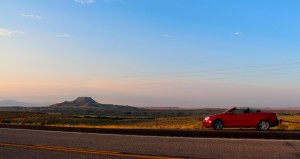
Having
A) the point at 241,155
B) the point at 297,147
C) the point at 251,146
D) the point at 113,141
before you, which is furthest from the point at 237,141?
the point at 113,141

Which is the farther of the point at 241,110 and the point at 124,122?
the point at 124,122

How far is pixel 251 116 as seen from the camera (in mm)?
22516

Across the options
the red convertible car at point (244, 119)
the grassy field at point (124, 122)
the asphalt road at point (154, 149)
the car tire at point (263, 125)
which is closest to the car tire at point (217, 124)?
the red convertible car at point (244, 119)

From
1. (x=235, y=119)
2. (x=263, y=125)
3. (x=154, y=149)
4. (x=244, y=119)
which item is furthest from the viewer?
(x=235, y=119)

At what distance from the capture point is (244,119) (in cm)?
2269

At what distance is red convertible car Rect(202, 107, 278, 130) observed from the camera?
22.2 metres

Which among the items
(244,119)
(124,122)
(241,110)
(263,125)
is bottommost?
(124,122)

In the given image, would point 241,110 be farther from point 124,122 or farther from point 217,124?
point 124,122

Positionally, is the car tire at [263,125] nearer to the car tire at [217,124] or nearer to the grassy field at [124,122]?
the car tire at [217,124]

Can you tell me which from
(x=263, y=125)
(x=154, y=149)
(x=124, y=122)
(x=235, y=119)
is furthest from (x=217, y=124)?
(x=124, y=122)

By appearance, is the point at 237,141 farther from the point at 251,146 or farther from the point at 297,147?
the point at 297,147

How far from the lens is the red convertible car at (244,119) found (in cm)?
2216

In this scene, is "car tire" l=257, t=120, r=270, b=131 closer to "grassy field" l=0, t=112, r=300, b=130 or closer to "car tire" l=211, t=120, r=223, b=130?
"car tire" l=211, t=120, r=223, b=130

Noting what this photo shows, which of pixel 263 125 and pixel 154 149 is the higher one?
pixel 263 125
